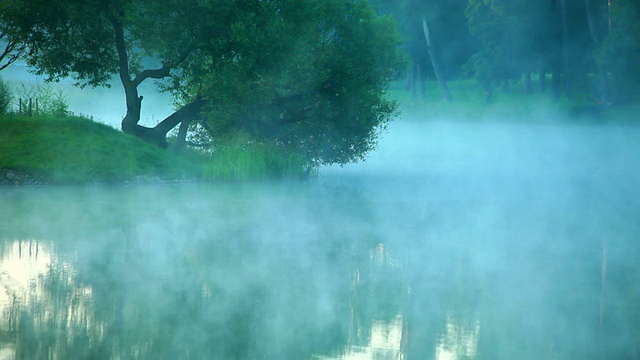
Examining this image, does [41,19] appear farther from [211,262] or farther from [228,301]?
[228,301]

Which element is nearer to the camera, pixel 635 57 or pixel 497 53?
pixel 635 57

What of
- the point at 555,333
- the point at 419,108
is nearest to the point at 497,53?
the point at 419,108

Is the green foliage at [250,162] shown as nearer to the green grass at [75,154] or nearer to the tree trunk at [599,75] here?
the green grass at [75,154]

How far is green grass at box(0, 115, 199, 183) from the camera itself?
25.5 metres

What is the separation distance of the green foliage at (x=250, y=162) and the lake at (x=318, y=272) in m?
1.07

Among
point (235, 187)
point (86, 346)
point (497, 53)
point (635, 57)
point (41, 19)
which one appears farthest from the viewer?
point (497, 53)

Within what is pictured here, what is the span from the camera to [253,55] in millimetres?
27297

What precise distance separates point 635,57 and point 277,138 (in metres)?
33.3

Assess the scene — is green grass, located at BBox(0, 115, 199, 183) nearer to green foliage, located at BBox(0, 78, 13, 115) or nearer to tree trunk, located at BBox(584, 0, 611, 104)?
green foliage, located at BBox(0, 78, 13, 115)

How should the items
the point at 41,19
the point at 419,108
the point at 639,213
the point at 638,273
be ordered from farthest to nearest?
the point at 419,108 < the point at 41,19 < the point at 639,213 < the point at 638,273

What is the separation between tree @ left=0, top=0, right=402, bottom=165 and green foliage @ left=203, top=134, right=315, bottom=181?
428 millimetres

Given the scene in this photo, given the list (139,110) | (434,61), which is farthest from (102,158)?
(434,61)

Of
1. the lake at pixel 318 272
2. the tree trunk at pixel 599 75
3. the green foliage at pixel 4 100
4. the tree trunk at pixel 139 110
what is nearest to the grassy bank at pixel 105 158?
the lake at pixel 318 272

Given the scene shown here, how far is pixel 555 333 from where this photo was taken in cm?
988
